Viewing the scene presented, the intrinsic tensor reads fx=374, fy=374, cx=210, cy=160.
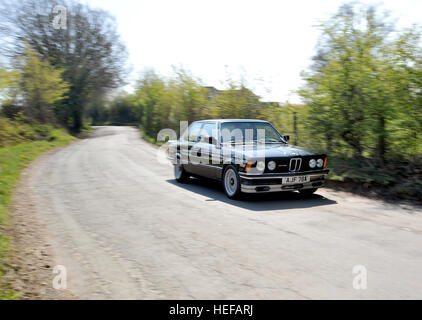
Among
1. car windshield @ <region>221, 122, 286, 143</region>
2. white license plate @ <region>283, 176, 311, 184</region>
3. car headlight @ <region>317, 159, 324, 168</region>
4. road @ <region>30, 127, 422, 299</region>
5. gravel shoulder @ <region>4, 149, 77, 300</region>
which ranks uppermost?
car windshield @ <region>221, 122, 286, 143</region>

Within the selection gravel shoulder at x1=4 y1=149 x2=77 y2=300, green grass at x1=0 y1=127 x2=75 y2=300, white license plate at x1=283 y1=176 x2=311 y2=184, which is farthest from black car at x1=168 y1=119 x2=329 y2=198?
green grass at x1=0 y1=127 x2=75 y2=300

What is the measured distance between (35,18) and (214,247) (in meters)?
35.3

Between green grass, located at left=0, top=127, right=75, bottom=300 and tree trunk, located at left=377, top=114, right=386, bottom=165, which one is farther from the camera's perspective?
tree trunk, located at left=377, top=114, right=386, bottom=165

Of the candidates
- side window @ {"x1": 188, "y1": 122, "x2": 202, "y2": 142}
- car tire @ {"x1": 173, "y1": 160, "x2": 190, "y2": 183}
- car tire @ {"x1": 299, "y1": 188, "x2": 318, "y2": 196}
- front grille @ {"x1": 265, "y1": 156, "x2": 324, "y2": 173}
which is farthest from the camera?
car tire @ {"x1": 173, "y1": 160, "x2": 190, "y2": 183}

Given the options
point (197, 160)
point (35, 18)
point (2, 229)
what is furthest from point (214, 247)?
point (35, 18)

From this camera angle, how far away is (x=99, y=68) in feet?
126

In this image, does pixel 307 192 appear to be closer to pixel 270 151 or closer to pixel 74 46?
pixel 270 151

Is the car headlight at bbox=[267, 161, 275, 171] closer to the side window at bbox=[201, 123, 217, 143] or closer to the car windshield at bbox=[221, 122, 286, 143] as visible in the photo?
the car windshield at bbox=[221, 122, 286, 143]

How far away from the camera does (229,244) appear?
468 centimetres

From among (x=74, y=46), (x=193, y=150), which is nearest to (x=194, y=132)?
(x=193, y=150)

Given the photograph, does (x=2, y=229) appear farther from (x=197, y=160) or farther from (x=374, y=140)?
(x=374, y=140)

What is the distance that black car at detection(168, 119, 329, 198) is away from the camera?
23.1 feet

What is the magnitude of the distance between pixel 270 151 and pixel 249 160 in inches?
24.8

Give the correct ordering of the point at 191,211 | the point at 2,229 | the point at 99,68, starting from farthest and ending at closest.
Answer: the point at 99,68 < the point at 191,211 < the point at 2,229
